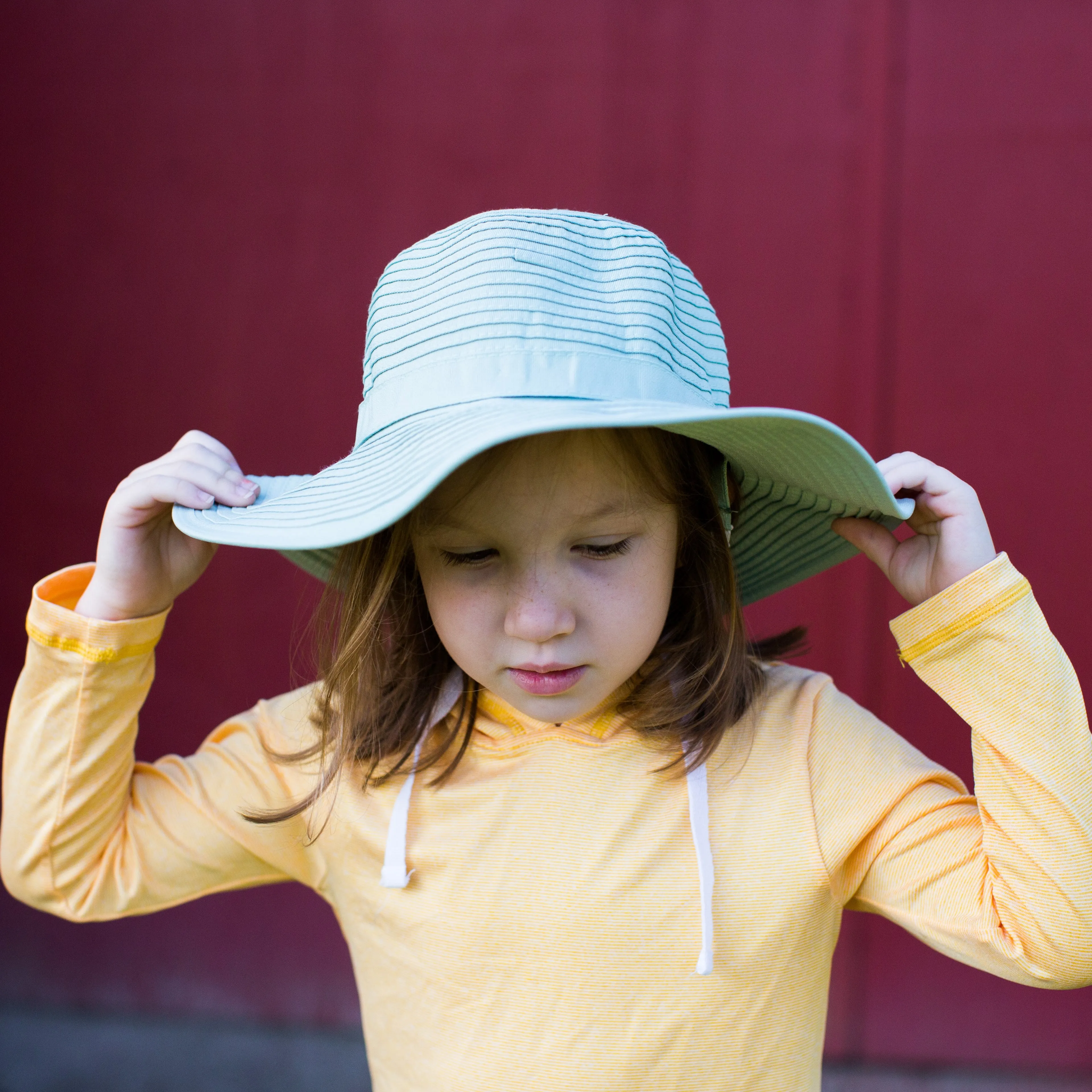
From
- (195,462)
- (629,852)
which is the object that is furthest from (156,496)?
(629,852)

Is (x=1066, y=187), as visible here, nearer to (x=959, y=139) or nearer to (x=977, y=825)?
(x=959, y=139)

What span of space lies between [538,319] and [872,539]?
395 mm

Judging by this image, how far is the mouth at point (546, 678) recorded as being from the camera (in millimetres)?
909

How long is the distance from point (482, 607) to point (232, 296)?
1262 millimetres

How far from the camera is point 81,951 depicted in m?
2.08

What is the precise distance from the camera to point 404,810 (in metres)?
1.02

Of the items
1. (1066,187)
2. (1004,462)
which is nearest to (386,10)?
(1066,187)

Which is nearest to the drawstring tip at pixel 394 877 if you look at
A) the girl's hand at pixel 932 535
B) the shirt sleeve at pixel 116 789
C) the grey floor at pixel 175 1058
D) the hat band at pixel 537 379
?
the shirt sleeve at pixel 116 789

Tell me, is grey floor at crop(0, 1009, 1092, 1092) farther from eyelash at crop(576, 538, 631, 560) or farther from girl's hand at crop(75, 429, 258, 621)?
eyelash at crop(576, 538, 631, 560)

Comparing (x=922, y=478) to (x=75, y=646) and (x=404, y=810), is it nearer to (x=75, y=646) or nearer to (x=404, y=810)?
(x=404, y=810)

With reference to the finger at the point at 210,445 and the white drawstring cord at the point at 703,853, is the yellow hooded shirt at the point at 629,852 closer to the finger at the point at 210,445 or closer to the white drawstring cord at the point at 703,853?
the white drawstring cord at the point at 703,853

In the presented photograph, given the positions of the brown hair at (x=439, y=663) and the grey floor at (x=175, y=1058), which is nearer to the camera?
the brown hair at (x=439, y=663)

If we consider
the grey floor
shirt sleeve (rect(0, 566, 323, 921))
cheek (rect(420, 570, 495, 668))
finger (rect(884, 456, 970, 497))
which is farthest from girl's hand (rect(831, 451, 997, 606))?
the grey floor

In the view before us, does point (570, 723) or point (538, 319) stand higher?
point (538, 319)
